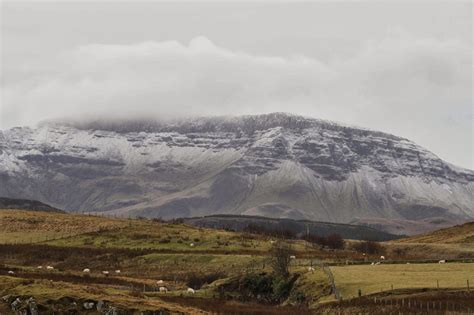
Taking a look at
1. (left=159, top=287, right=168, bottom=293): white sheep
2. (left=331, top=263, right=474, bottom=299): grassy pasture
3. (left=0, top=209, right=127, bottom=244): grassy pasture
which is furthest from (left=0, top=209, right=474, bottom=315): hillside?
(left=159, top=287, right=168, bottom=293): white sheep

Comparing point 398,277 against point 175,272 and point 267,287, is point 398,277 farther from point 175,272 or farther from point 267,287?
point 175,272

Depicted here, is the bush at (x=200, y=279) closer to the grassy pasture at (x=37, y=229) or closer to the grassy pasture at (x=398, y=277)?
the grassy pasture at (x=398, y=277)

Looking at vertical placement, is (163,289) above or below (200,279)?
above

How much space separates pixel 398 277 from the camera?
294 feet

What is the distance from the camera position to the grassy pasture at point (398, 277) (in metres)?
81.8

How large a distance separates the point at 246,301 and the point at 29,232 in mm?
109392

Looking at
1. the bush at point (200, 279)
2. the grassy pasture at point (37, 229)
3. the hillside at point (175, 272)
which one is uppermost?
the grassy pasture at point (37, 229)

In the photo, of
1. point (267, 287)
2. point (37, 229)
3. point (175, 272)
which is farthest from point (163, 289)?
point (37, 229)

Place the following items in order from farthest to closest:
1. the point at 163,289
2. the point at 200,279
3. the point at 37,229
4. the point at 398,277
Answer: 1. the point at 37,229
2. the point at 200,279
3. the point at 163,289
4. the point at 398,277

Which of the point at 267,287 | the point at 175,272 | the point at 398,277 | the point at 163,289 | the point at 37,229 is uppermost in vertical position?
the point at 37,229

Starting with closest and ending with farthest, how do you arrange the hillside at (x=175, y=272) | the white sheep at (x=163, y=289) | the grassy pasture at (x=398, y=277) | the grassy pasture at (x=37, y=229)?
the hillside at (x=175, y=272), the grassy pasture at (x=398, y=277), the white sheep at (x=163, y=289), the grassy pasture at (x=37, y=229)

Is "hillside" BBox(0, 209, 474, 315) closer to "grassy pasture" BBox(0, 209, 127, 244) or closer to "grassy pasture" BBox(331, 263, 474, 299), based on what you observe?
"grassy pasture" BBox(331, 263, 474, 299)

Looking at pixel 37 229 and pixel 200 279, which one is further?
pixel 37 229

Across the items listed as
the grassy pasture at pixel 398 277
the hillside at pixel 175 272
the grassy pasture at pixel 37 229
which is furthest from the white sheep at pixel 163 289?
the grassy pasture at pixel 37 229
